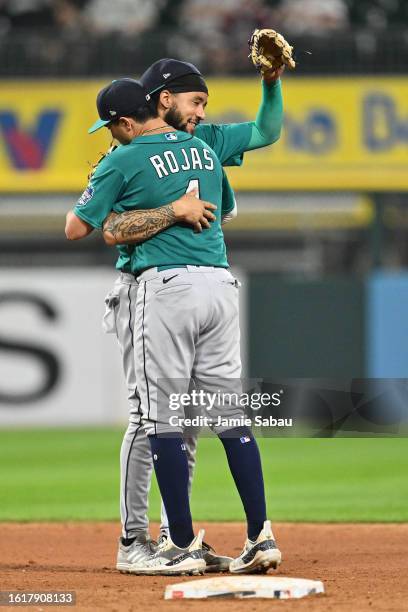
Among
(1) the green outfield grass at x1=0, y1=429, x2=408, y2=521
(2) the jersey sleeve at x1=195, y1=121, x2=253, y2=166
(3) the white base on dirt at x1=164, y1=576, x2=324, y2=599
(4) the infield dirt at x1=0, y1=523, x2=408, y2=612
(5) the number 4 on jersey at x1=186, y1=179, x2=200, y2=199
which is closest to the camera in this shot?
(4) the infield dirt at x1=0, y1=523, x2=408, y2=612

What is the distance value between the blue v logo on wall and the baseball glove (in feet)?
31.1

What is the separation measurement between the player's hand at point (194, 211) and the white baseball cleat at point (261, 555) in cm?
116

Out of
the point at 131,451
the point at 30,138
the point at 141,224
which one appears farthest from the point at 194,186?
the point at 30,138

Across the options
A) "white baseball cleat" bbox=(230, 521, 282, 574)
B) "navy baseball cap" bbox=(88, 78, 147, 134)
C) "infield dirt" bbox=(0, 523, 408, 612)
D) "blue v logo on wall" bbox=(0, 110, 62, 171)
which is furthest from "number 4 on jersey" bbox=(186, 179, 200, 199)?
"blue v logo on wall" bbox=(0, 110, 62, 171)

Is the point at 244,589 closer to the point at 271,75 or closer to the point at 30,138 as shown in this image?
the point at 271,75

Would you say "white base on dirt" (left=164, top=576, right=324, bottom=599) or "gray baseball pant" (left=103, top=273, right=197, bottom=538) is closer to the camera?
"white base on dirt" (left=164, top=576, right=324, bottom=599)

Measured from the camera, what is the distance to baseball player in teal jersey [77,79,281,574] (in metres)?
4.79

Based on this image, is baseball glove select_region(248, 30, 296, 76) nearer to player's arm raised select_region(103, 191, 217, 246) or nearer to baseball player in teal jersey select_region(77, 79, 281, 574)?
baseball player in teal jersey select_region(77, 79, 281, 574)

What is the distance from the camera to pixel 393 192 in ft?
46.8

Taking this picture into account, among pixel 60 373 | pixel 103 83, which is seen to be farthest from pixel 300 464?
pixel 103 83

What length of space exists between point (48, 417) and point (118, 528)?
20.8 ft

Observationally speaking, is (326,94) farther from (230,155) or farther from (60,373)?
(230,155)

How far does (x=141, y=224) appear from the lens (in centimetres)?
484

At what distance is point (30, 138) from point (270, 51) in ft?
31.7
